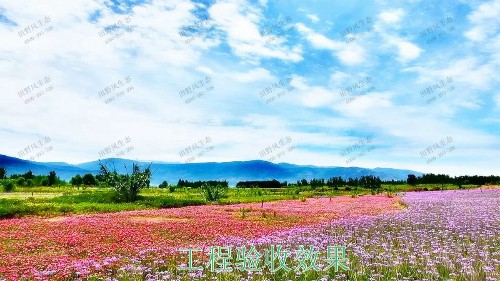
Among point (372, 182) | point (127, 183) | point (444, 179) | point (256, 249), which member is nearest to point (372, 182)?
point (372, 182)

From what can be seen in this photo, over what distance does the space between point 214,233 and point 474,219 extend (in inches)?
448

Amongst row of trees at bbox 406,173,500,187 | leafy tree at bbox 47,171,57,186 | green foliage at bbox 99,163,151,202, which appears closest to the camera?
green foliage at bbox 99,163,151,202

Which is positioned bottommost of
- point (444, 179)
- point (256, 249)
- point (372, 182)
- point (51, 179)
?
point (256, 249)

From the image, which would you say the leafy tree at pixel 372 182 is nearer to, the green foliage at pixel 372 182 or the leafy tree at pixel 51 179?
the green foliage at pixel 372 182

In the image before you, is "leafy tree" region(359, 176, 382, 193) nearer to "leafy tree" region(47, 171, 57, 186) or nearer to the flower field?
the flower field

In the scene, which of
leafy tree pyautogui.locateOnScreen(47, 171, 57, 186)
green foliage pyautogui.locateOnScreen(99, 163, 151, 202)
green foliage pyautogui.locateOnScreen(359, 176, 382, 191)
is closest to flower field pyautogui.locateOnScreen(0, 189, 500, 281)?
green foliage pyautogui.locateOnScreen(99, 163, 151, 202)

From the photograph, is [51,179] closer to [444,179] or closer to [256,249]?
[444,179]

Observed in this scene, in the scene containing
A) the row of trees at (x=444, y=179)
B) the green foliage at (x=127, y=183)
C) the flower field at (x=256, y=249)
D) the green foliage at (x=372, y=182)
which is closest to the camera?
the flower field at (x=256, y=249)

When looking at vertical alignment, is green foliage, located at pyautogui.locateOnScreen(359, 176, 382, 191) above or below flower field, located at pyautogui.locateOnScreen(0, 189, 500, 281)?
above

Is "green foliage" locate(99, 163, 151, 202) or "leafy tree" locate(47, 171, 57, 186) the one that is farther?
"leafy tree" locate(47, 171, 57, 186)

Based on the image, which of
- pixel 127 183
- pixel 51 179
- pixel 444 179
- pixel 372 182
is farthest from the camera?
pixel 444 179

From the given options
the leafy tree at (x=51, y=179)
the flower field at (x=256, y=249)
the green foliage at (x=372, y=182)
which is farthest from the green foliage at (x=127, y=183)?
the leafy tree at (x=51, y=179)

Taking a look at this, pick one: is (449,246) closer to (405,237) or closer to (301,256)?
(405,237)

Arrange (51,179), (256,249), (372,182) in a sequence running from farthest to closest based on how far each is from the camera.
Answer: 1. (51,179)
2. (372,182)
3. (256,249)
